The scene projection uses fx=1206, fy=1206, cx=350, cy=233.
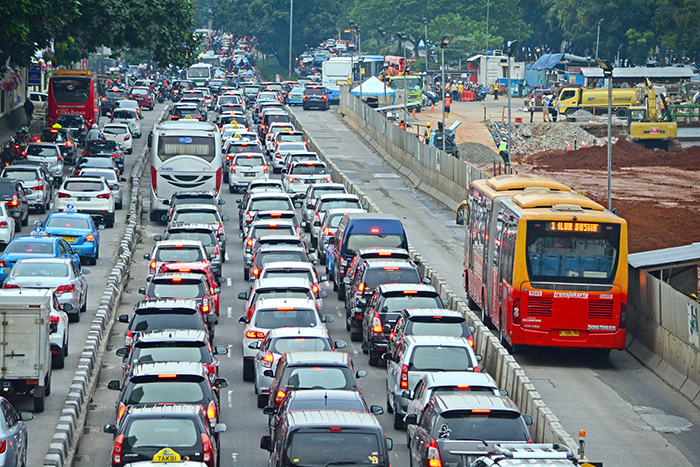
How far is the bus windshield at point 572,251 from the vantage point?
2362 centimetres

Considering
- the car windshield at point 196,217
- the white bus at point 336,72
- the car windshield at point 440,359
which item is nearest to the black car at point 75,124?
the car windshield at point 196,217

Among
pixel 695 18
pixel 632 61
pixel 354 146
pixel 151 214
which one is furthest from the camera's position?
pixel 632 61

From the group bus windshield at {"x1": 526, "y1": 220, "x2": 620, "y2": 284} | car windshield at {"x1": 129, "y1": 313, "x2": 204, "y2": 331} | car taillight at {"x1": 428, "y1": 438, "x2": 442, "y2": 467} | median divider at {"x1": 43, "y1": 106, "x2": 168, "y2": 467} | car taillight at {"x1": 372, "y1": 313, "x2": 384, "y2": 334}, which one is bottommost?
median divider at {"x1": 43, "y1": 106, "x2": 168, "y2": 467}

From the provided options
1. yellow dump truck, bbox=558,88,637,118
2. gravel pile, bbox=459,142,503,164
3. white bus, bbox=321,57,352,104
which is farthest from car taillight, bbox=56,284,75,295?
white bus, bbox=321,57,352,104

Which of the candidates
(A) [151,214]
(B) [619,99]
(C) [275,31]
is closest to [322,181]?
(A) [151,214]

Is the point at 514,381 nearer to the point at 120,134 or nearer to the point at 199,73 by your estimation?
the point at 120,134

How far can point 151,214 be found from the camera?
143ft

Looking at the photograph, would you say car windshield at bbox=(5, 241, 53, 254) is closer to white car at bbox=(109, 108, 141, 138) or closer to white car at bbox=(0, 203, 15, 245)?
white car at bbox=(0, 203, 15, 245)

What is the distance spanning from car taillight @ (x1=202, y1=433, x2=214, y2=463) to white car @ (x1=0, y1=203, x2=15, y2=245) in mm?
21852

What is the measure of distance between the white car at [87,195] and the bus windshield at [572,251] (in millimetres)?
19548

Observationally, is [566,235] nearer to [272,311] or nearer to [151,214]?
[272,311]

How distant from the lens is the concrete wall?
22328 millimetres

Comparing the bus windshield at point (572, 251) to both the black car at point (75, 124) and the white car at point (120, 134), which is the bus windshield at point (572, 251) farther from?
the black car at point (75, 124)

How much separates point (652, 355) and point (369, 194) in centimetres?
2882
